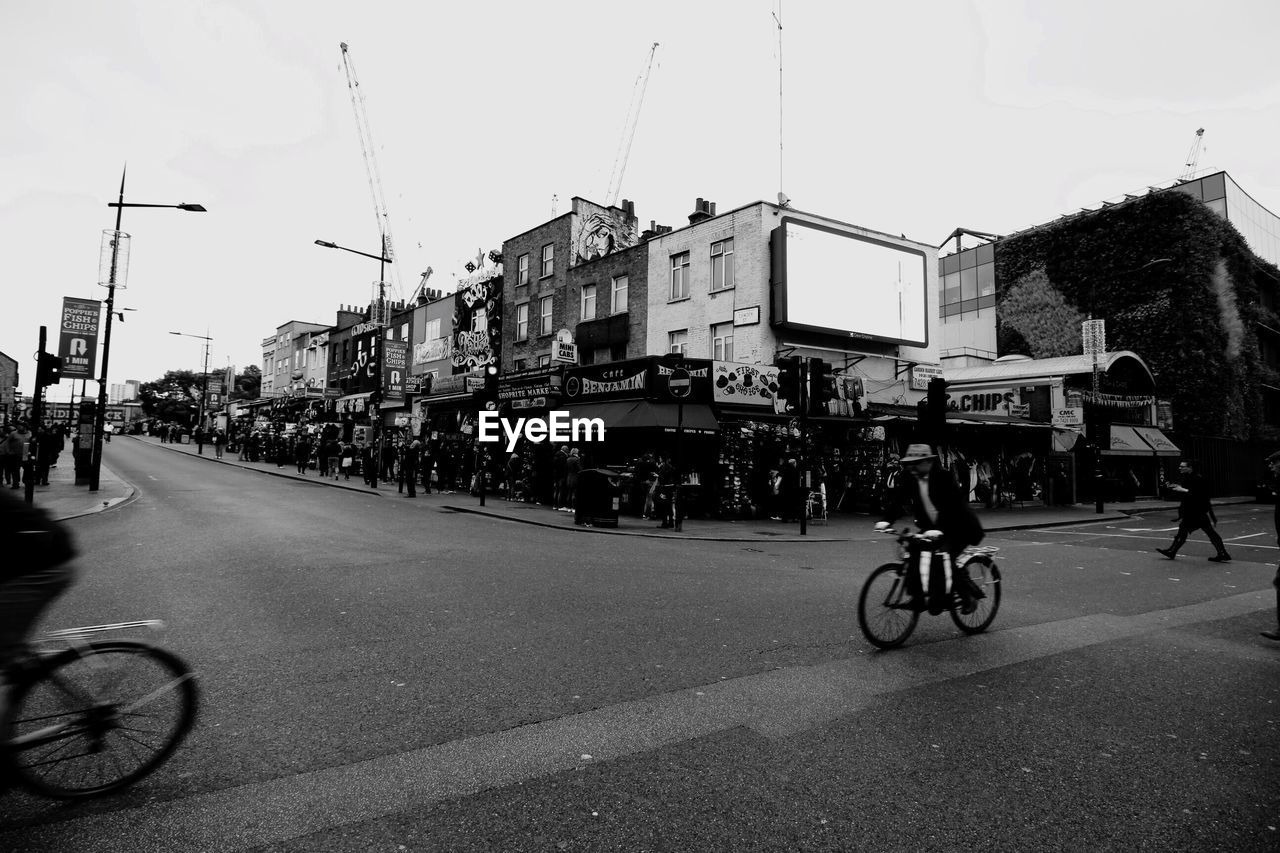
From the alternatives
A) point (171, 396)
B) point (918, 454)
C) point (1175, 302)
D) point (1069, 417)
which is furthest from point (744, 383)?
point (171, 396)

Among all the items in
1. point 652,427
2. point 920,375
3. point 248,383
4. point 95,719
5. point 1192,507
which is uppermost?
point 248,383

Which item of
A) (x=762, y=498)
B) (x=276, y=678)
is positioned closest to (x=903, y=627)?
(x=276, y=678)

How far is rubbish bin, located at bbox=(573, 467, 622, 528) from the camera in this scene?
51.6 ft

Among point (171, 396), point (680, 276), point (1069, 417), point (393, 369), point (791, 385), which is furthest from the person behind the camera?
point (171, 396)

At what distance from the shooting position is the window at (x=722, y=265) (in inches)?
917

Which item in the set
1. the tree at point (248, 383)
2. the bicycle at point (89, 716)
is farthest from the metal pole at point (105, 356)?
the tree at point (248, 383)

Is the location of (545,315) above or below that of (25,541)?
above

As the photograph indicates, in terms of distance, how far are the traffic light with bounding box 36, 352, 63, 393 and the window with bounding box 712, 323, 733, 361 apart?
18.5 metres

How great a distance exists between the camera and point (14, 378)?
2044 inches

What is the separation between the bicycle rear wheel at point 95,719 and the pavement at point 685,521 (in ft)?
37.8

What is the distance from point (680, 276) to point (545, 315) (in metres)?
7.68

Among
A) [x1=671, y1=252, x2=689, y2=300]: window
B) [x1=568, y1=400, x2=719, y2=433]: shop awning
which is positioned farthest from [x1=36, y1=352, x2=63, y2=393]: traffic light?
[x1=671, y1=252, x2=689, y2=300]: window

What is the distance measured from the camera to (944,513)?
6.00 meters

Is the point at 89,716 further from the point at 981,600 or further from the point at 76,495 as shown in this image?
the point at 76,495
